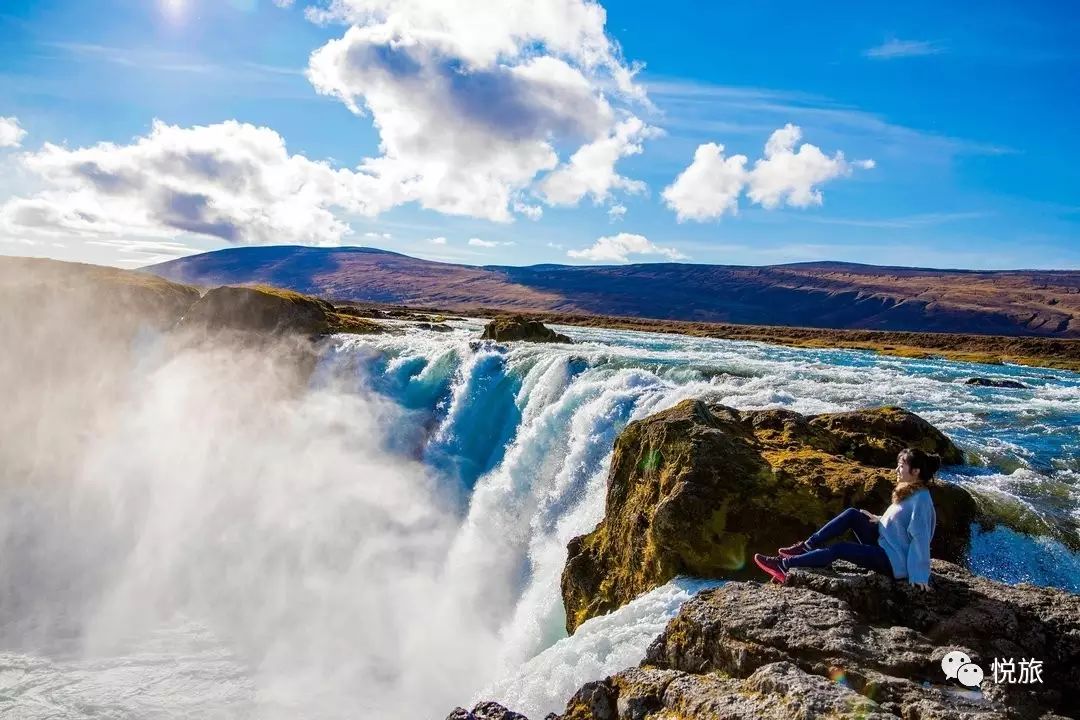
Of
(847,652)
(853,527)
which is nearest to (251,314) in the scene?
(853,527)

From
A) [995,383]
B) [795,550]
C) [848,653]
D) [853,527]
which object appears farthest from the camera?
[995,383]

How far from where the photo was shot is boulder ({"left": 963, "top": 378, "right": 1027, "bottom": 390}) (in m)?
32.7

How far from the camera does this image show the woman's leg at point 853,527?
8609mm

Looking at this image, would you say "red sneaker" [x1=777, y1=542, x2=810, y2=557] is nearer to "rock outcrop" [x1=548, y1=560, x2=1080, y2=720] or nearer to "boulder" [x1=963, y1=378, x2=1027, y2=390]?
"rock outcrop" [x1=548, y1=560, x2=1080, y2=720]

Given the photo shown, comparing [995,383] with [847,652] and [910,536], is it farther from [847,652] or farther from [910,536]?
[847,652]

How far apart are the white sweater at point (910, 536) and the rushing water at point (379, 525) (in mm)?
3825

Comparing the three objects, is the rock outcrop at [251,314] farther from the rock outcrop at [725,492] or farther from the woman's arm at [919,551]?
the woman's arm at [919,551]

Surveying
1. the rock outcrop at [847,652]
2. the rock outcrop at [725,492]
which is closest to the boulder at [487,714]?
the rock outcrop at [847,652]

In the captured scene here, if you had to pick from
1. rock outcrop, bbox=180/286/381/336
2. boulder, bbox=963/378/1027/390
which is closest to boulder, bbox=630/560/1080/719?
boulder, bbox=963/378/1027/390

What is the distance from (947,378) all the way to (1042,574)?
1143 inches

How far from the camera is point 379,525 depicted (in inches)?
1014

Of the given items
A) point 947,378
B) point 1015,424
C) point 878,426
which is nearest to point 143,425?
point 878,426

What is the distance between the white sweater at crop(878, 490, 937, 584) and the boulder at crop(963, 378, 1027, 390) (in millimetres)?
30415

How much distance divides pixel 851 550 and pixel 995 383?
109ft
